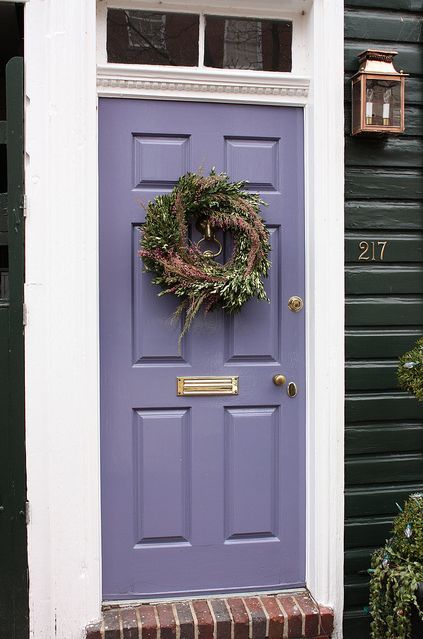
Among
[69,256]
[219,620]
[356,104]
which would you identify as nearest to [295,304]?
[356,104]

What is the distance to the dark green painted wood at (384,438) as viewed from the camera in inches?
124

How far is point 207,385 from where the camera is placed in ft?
10.4

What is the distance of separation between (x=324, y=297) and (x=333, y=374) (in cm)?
36

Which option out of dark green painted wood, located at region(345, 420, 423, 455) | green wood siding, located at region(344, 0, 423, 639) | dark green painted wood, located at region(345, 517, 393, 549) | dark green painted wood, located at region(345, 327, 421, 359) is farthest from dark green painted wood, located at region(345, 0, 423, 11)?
dark green painted wood, located at region(345, 517, 393, 549)

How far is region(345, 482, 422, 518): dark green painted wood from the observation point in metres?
3.17

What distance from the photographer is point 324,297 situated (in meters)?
3.10

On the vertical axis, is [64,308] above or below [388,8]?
below

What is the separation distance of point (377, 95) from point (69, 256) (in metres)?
1.57

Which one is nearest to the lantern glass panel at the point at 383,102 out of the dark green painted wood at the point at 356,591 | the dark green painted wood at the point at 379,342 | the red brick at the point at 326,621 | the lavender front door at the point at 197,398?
the lavender front door at the point at 197,398

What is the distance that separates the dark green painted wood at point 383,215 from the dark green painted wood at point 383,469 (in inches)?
43.0

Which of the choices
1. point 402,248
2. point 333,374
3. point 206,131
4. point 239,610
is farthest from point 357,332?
point 239,610

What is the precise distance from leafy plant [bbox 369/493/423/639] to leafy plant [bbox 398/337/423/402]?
1.54 ft

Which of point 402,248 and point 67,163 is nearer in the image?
point 67,163

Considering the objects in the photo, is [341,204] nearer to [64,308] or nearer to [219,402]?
[219,402]
